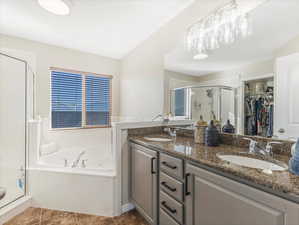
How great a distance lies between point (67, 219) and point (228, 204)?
1.75 meters

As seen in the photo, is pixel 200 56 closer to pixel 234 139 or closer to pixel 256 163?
pixel 234 139

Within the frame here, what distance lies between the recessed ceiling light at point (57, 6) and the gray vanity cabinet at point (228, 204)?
7.37ft

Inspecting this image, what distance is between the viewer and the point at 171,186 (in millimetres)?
1283

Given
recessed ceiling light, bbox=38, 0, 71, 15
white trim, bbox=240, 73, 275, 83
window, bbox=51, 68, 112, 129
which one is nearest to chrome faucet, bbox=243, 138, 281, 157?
white trim, bbox=240, 73, 275, 83

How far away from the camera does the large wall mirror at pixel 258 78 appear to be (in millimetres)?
1158

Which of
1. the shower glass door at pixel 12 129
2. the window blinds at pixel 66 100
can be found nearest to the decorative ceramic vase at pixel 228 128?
the shower glass door at pixel 12 129

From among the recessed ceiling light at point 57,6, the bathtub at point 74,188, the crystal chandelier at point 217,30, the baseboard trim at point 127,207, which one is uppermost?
the recessed ceiling light at point 57,6

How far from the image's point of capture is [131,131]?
76.7 inches

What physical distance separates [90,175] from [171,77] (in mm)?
1642

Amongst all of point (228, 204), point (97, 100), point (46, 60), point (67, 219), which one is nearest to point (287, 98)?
point (228, 204)

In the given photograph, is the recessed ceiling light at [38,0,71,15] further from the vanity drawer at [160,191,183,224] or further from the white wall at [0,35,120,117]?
the vanity drawer at [160,191,183,224]

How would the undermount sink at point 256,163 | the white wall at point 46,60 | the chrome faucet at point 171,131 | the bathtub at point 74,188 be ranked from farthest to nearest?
the white wall at point 46,60, the chrome faucet at point 171,131, the bathtub at point 74,188, the undermount sink at point 256,163

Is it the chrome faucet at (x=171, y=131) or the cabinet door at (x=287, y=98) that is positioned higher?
the cabinet door at (x=287, y=98)

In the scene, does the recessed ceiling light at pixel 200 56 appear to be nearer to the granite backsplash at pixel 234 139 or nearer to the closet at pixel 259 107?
the closet at pixel 259 107
